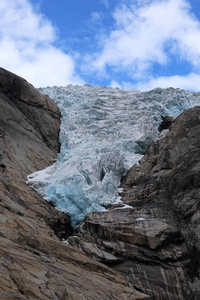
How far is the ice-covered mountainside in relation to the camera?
18.1 meters

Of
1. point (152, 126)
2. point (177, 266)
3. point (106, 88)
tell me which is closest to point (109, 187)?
point (177, 266)

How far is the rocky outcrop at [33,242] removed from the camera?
9519 mm

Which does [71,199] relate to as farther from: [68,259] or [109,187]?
[68,259]

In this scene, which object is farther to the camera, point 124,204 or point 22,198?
point 124,204

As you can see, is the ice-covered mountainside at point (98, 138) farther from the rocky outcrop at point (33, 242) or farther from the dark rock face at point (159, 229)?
the dark rock face at point (159, 229)

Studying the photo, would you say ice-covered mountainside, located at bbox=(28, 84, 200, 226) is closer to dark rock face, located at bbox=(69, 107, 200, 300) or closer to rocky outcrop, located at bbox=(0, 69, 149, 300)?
rocky outcrop, located at bbox=(0, 69, 149, 300)

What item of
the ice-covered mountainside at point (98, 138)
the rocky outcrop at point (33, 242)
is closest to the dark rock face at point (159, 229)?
the rocky outcrop at point (33, 242)

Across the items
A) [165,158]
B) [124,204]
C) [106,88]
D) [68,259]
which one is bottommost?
[68,259]

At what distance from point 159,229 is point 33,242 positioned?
603 cm

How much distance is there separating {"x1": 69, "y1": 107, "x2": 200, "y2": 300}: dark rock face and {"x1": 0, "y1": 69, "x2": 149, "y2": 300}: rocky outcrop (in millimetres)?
1110

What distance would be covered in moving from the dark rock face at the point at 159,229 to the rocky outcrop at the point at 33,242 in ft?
3.64

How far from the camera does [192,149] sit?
18.4 metres

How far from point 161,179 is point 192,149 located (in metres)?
2.51

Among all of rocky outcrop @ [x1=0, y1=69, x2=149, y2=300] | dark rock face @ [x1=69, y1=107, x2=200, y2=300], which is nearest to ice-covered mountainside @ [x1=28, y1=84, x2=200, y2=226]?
rocky outcrop @ [x1=0, y1=69, x2=149, y2=300]
